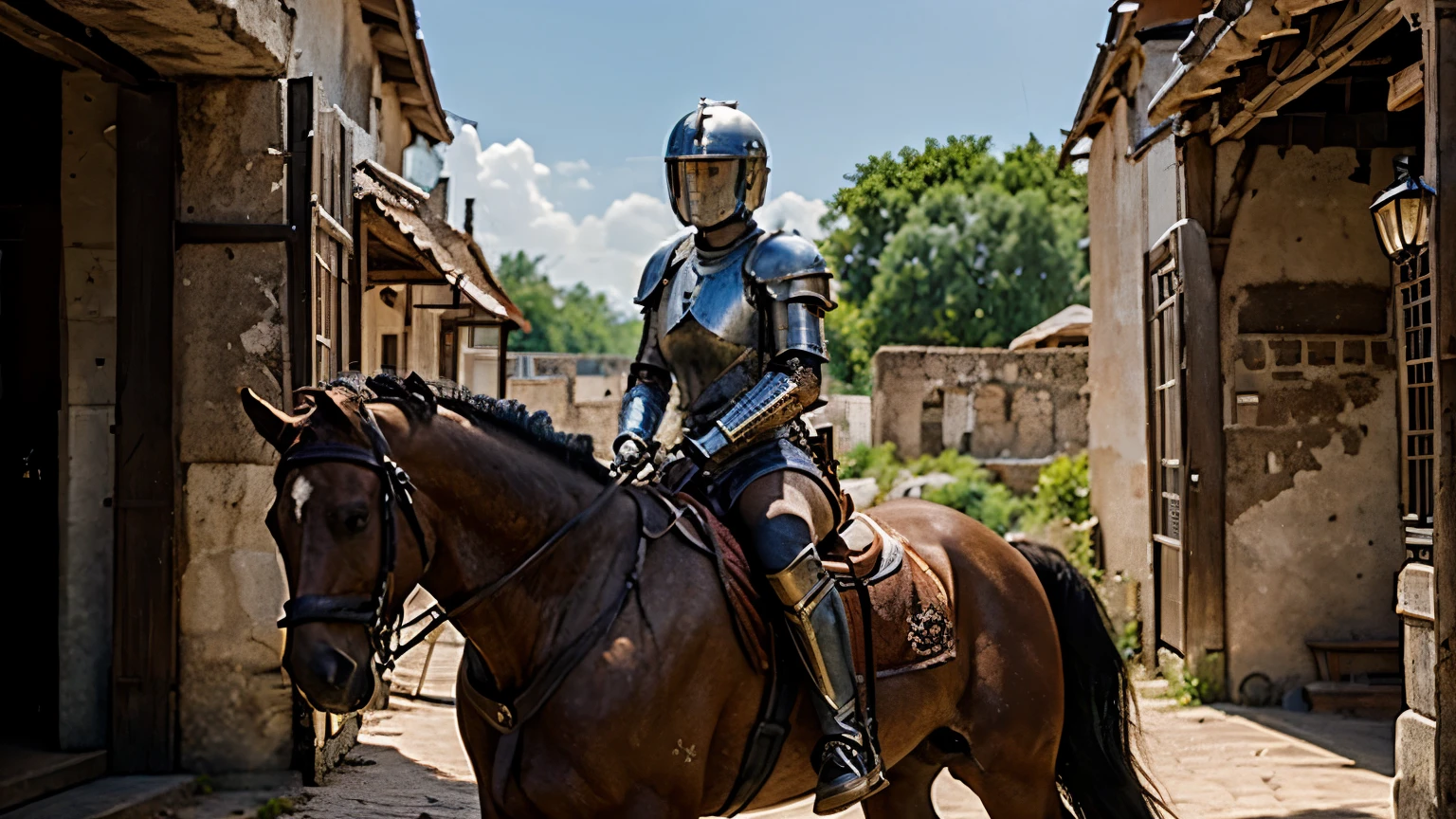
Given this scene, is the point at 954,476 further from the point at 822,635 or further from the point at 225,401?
the point at 822,635

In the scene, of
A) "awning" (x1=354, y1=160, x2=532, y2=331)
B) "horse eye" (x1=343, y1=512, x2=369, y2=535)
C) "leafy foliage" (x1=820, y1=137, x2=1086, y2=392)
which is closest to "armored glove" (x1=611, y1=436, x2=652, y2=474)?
"horse eye" (x1=343, y1=512, x2=369, y2=535)

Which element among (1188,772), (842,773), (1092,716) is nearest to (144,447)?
(842,773)

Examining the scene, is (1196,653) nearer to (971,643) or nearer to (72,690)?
(971,643)

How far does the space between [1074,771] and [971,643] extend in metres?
0.63

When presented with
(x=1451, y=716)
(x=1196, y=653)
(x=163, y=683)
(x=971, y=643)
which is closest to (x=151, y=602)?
(x=163, y=683)

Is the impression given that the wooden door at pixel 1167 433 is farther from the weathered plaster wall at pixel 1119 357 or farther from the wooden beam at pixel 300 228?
the wooden beam at pixel 300 228

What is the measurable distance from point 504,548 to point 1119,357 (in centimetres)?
1041

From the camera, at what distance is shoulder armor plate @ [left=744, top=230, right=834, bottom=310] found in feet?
12.8

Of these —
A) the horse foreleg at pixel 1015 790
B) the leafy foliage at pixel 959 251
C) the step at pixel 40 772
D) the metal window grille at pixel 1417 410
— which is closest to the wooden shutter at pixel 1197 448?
the metal window grille at pixel 1417 410

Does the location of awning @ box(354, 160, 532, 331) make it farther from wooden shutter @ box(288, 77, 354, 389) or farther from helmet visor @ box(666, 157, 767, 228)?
helmet visor @ box(666, 157, 767, 228)

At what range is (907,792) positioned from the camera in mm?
4430

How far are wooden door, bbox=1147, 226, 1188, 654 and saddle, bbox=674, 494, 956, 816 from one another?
6.12m

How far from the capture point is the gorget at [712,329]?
4.00 m

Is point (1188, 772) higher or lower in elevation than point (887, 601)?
lower
